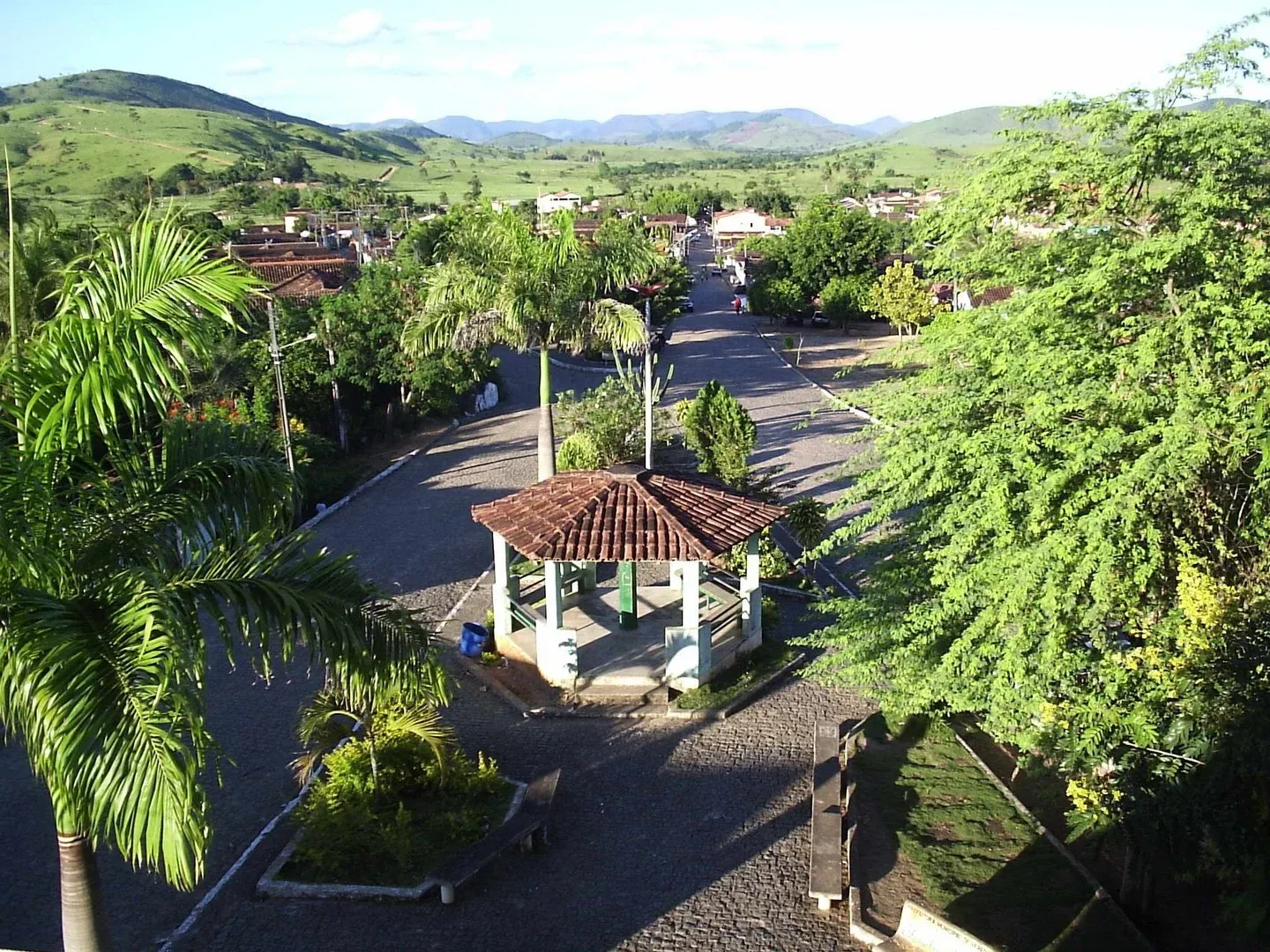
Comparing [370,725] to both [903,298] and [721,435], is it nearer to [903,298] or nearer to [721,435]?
[721,435]

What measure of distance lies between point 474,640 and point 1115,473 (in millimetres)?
8492

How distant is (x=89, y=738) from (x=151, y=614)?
25.0 inches

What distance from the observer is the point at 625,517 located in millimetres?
12836

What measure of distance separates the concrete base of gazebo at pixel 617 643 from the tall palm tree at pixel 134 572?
651 cm

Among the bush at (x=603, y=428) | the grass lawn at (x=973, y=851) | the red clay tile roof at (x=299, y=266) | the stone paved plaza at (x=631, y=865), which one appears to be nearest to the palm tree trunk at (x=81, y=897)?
the stone paved plaza at (x=631, y=865)

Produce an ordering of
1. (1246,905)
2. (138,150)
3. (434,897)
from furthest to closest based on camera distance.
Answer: (138,150)
(434,897)
(1246,905)

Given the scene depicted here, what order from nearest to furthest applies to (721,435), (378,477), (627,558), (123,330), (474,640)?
(123,330) < (627,558) < (474,640) < (721,435) < (378,477)

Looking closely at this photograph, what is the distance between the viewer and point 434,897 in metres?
9.08

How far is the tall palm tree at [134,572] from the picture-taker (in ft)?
15.9

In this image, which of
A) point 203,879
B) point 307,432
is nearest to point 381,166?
point 307,432

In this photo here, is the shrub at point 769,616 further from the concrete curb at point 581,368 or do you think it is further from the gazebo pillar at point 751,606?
the concrete curb at point 581,368

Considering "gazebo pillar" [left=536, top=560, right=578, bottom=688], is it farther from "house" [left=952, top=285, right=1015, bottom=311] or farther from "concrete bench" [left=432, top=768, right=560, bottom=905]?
"house" [left=952, top=285, right=1015, bottom=311]

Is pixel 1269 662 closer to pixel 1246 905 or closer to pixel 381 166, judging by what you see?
pixel 1246 905

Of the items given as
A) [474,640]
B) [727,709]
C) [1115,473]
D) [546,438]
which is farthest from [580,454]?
[1115,473]
